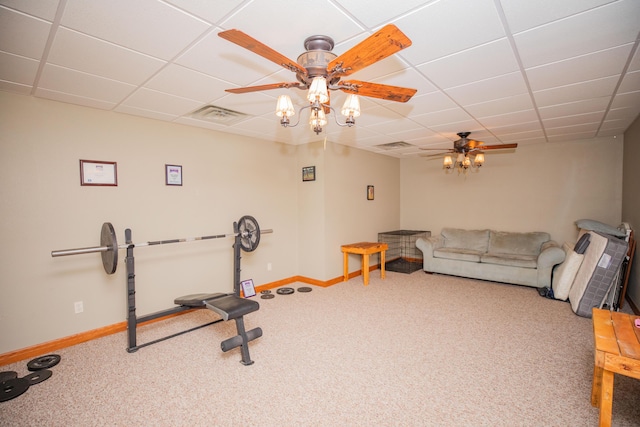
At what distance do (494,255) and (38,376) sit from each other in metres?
6.16

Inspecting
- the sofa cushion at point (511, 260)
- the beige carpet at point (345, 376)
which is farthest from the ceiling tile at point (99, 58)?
the sofa cushion at point (511, 260)

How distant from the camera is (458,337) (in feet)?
10.2

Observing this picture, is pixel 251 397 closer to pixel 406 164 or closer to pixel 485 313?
pixel 485 313

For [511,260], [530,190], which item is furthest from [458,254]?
[530,190]

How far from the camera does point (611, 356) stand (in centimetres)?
168

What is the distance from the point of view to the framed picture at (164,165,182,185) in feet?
12.2

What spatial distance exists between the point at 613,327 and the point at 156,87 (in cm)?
400

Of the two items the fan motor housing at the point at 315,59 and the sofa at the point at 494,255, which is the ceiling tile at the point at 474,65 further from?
the sofa at the point at 494,255

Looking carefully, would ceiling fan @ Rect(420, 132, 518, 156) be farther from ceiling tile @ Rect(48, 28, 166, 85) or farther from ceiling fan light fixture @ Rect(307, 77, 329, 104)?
ceiling tile @ Rect(48, 28, 166, 85)

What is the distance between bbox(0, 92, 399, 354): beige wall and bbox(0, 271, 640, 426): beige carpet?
1.57 feet

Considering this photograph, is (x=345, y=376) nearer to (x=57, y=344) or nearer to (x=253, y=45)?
(x=253, y=45)

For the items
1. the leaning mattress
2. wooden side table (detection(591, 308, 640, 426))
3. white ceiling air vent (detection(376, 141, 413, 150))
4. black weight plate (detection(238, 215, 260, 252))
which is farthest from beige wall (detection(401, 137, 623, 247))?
black weight plate (detection(238, 215, 260, 252))

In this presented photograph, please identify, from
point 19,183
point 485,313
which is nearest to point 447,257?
point 485,313

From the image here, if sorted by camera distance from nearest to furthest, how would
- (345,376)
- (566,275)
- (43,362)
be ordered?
(345,376), (43,362), (566,275)
